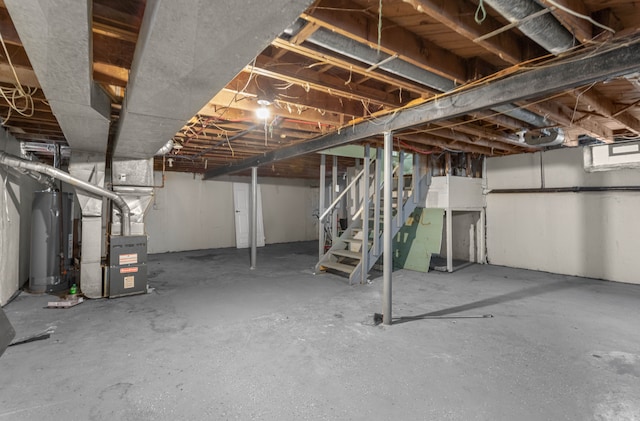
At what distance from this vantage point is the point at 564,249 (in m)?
4.90

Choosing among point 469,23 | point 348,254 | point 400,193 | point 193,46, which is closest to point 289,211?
point 348,254

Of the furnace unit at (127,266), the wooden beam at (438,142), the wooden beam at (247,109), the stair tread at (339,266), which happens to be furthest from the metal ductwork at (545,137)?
the furnace unit at (127,266)

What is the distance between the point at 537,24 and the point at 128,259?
4.31 m

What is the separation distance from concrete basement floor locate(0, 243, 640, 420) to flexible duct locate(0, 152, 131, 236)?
1.01 metres

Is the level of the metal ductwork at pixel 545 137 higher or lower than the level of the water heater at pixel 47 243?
higher

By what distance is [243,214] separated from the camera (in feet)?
26.8

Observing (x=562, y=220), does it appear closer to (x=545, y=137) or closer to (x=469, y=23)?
(x=545, y=137)

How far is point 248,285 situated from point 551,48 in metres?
3.85

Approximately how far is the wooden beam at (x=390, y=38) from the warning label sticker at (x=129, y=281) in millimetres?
3592

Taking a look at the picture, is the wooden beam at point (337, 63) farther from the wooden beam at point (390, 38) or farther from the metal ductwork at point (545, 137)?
the metal ductwork at point (545, 137)

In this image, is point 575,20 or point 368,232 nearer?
point 575,20

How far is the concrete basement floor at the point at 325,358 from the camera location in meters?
1.65

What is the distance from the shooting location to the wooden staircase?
4270 millimetres

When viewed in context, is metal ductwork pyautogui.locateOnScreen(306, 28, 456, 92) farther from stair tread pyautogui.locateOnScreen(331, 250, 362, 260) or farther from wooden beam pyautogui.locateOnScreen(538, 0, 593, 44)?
stair tread pyautogui.locateOnScreen(331, 250, 362, 260)
